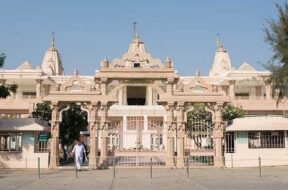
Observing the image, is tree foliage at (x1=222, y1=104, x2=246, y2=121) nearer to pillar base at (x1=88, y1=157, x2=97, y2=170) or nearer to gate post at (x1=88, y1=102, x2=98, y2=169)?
gate post at (x1=88, y1=102, x2=98, y2=169)

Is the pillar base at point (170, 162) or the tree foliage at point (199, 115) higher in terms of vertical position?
the tree foliage at point (199, 115)

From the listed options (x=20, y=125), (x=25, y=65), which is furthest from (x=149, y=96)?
(x=20, y=125)

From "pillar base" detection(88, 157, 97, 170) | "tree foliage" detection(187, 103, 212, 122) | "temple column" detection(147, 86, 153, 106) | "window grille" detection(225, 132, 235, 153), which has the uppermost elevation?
"temple column" detection(147, 86, 153, 106)

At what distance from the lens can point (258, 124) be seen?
2284 centimetres

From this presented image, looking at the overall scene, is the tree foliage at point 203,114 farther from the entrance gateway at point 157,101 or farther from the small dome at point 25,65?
the small dome at point 25,65

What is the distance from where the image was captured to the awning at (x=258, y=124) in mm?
22656

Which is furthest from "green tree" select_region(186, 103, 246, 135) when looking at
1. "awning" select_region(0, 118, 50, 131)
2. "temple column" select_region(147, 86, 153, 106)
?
"temple column" select_region(147, 86, 153, 106)

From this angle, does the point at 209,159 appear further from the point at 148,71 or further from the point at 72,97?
the point at 72,97

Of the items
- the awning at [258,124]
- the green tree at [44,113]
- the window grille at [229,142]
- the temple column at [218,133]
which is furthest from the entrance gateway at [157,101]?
the green tree at [44,113]

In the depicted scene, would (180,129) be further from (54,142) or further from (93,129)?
(54,142)

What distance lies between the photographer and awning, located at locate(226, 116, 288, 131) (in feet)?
74.3

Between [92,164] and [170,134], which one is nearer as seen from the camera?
[92,164]

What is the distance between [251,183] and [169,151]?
861 cm

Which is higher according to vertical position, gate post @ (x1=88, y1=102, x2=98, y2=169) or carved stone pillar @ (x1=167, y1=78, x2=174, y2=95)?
carved stone pillar @ (x1=167, y1=78, x2=174, y2=95)
